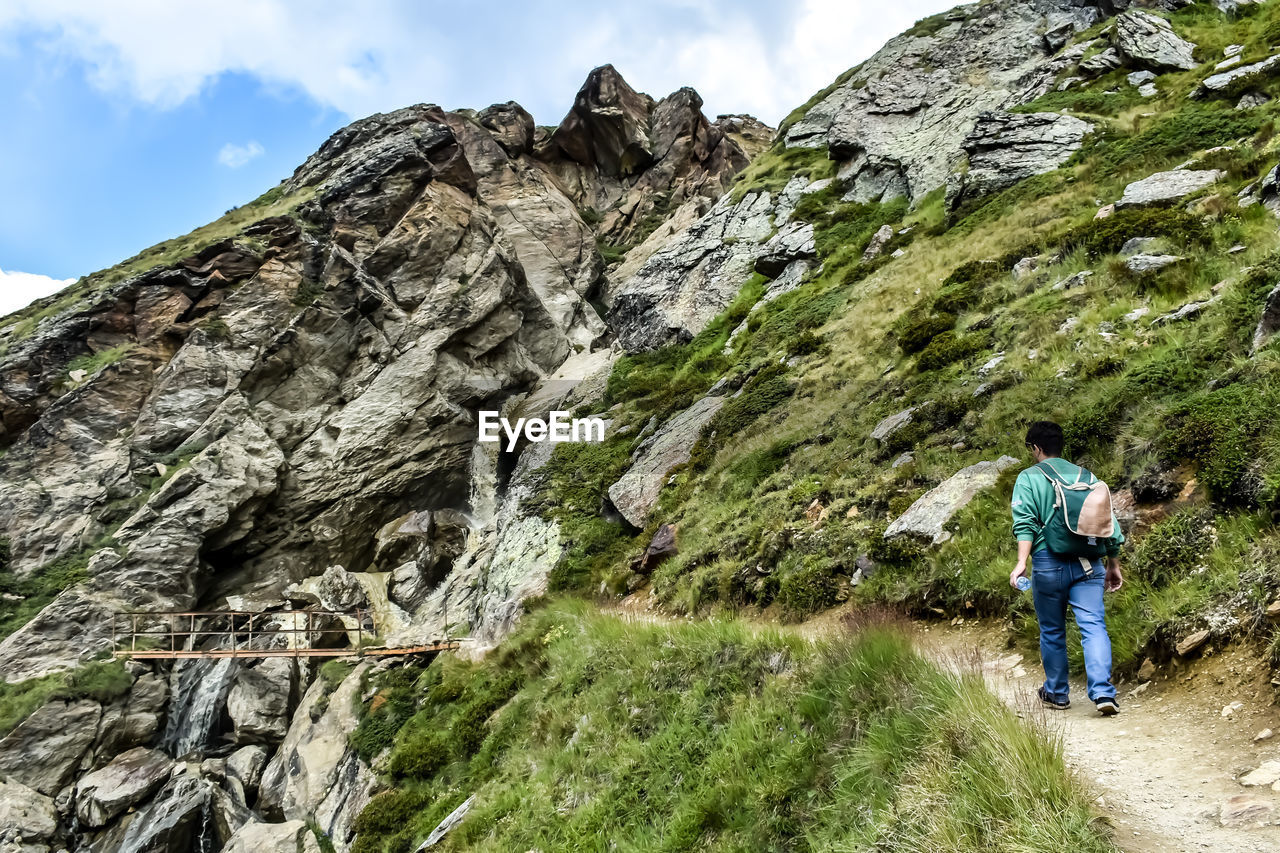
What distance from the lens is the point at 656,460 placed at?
22391 mm

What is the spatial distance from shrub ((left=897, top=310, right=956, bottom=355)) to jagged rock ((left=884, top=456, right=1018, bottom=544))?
7.66 meters

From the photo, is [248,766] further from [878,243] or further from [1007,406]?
[878,243]

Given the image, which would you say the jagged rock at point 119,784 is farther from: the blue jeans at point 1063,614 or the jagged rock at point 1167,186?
the jagged rock at point 1167,186

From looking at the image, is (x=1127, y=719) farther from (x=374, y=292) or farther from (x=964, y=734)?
(x=374, y=292)

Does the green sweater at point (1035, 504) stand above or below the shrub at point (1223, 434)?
above

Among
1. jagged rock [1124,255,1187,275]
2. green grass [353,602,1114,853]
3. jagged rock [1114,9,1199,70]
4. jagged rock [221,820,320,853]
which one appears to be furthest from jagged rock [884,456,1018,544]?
jagged rock [1114,9,1199,70]

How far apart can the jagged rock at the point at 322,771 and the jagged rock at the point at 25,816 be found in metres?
7.32

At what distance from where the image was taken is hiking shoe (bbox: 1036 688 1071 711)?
16.6ft

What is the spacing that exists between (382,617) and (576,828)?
77.6 feet

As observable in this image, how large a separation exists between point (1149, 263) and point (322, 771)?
22.1 m

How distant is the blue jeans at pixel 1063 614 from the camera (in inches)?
191

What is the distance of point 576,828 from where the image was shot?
24.1ft

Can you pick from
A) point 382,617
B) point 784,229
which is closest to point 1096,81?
point 784,229

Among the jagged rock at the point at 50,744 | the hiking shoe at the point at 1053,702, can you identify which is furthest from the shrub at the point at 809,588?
the jagged rock at the point at 50,744
